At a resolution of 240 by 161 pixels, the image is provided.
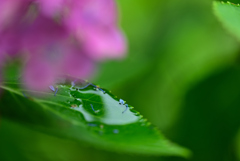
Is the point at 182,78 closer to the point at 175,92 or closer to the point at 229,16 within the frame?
the point at 175,92

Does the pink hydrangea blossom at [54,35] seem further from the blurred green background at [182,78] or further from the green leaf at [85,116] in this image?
the blurred green background at [182,78]

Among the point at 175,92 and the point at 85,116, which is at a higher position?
the point at 175,92

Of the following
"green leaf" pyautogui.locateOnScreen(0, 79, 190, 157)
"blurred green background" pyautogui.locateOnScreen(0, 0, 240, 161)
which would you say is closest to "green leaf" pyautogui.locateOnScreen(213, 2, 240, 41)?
"green leaf" pyautogui.locateOnScreen(0, 79, 190, 157)

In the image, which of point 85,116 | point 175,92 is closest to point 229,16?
point 85,116

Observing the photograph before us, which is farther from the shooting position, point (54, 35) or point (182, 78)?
point (182, 78)

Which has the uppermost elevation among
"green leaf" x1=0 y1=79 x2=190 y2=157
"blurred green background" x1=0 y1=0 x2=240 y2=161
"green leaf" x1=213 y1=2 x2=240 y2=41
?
"blurred green background" x1=0 y1=0 x2=240 y2=161

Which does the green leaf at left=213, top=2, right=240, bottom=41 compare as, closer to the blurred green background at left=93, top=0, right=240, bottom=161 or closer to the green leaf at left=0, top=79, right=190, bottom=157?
the green leaf at left=0, top=79, right=190, bottom=157
